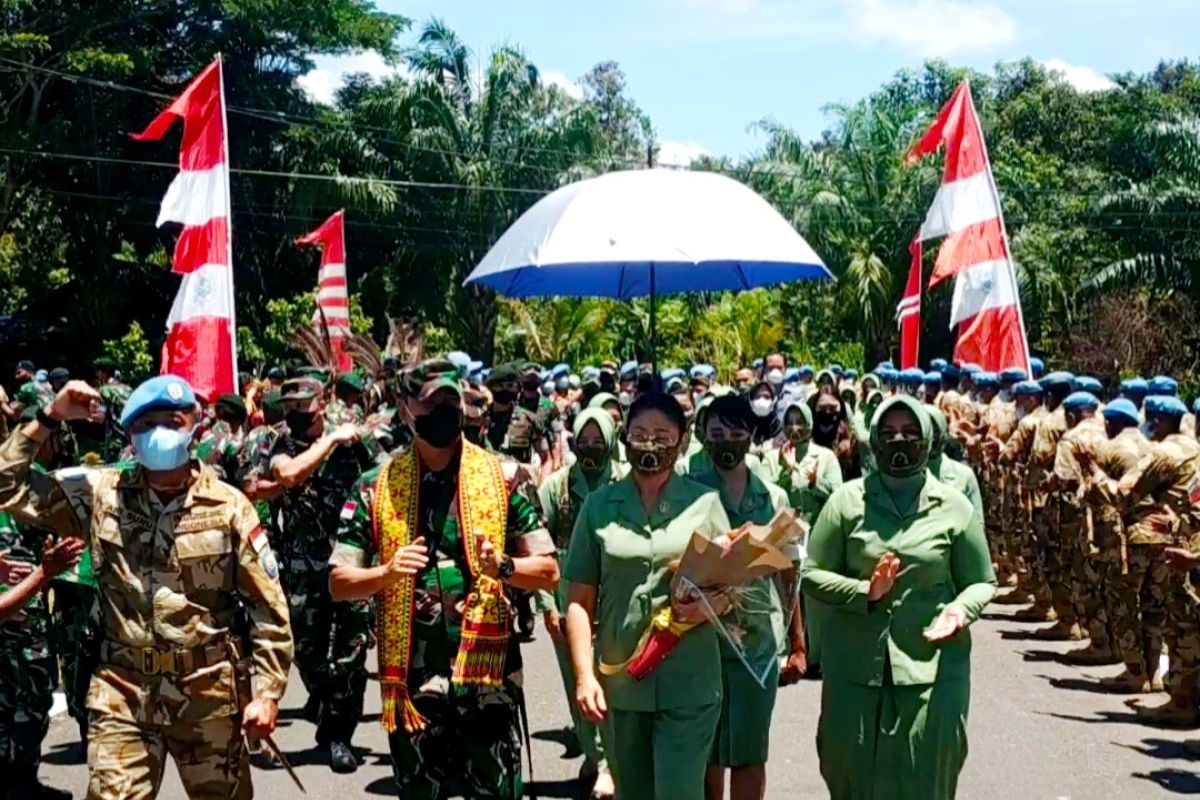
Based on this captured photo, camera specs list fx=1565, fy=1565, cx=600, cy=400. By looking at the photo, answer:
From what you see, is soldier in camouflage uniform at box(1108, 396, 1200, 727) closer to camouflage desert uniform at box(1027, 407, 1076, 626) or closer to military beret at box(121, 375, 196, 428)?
camouflage desert uniform at box(1027, 407, 1076, 626)

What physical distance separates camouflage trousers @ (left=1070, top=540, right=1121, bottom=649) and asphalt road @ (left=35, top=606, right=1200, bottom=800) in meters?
0.55

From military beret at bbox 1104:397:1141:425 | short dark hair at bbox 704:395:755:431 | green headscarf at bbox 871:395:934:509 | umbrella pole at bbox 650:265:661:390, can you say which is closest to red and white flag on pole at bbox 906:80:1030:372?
military beret at bbox 1104:397:1141:425

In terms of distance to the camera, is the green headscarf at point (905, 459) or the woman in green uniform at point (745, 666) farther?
the woman in green uniform at point (745, 666)

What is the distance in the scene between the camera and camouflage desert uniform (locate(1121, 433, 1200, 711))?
970cm

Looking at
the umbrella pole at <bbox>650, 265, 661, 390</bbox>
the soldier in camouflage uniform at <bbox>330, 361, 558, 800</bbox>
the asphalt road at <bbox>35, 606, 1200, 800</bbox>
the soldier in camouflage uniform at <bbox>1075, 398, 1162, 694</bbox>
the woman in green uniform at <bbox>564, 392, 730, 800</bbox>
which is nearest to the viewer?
the soldier in camouflage uniform at <bbox>330, 361, 558, 800</bbox>

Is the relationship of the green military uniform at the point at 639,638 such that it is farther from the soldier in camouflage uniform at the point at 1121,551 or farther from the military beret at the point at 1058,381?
the military beret at the point at 1058,381

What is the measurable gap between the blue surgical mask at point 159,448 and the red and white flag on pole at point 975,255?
362 inches

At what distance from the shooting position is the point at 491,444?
1149 centimetres

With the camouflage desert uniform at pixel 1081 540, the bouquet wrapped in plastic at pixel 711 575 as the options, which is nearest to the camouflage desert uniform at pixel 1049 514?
the camouflage desert uniform at pixel 1081 540

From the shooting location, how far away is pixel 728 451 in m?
7.24

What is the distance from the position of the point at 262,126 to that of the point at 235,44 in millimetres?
1924

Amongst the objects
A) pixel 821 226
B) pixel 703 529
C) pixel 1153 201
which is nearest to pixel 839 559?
pixel 703 529

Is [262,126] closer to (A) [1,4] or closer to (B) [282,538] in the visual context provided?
(A) [1,4]

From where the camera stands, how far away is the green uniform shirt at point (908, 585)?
5848 millimetres
